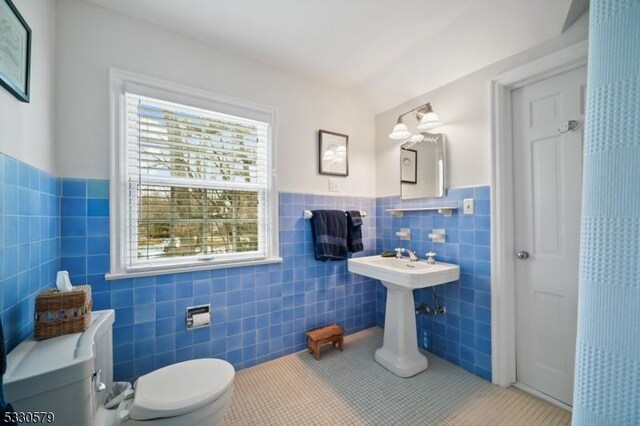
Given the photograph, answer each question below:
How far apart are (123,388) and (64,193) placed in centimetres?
111

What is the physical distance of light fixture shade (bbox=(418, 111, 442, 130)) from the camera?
1.99 meters

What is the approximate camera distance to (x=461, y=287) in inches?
76.9

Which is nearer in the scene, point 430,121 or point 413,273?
point 413,273

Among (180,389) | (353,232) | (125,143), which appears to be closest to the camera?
(180,389)

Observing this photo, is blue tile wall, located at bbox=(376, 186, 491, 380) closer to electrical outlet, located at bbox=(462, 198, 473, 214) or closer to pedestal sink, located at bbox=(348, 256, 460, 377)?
electrical outlet, located at bbox=(462, 198, 473, 214)

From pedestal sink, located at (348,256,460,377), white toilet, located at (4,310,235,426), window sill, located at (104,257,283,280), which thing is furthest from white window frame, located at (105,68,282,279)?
pedestal sink, located at (348,256,460,377)

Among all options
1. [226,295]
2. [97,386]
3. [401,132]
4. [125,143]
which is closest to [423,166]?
[401,132]

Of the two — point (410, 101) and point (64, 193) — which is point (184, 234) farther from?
point (410, 101)

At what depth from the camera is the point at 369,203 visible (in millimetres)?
2686

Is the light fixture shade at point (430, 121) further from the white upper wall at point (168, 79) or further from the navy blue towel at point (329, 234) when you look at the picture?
the navy blue towel at point (329, 234)

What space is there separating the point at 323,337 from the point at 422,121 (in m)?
1.95

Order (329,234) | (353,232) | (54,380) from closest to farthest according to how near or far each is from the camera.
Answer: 1. (54,380)
2. (329,234)
3. (353,232)

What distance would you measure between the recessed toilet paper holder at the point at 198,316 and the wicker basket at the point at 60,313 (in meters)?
0.68

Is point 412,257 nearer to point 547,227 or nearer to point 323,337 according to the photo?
point 547,227
